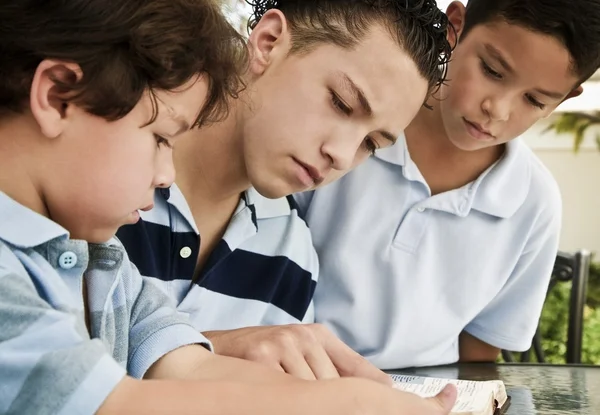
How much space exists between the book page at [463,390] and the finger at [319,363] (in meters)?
0.08

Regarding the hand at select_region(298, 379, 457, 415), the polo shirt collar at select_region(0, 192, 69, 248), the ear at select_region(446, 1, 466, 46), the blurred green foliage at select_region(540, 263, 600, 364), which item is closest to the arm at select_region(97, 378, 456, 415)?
the hand at select_region(298, 379, 457, 415)

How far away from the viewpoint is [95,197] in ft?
2.19

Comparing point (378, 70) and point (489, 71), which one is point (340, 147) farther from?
point (489, 71)

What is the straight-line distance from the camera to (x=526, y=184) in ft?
4.59

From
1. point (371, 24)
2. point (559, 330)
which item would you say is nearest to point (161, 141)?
point (371, 24)

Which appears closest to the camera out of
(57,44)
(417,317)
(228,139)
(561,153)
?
(57,44)

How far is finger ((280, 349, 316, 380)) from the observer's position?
0.84m

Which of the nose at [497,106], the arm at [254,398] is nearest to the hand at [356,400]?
the arm at [254,398]

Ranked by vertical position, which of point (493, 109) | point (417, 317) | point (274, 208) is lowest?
point (417, 317)

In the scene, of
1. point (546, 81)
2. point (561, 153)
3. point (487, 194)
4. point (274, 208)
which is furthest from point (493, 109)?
point (561, 153)

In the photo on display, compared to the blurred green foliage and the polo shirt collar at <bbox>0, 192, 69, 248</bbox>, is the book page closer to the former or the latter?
the polo shirt collar at <bbox>0, 192, 69, 248</bbox>

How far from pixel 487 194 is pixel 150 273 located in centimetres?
62

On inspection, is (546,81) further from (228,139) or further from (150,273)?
(150,273)

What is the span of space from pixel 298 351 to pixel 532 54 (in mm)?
601
